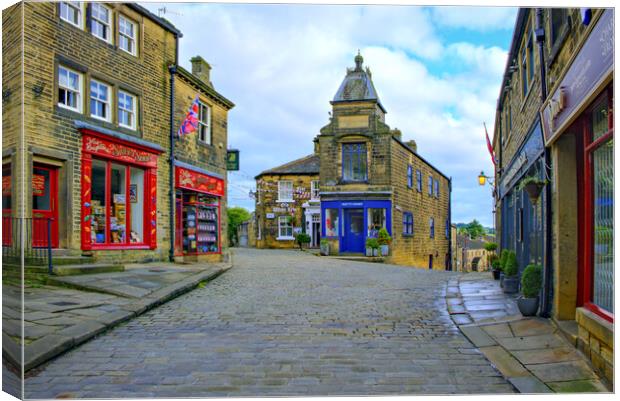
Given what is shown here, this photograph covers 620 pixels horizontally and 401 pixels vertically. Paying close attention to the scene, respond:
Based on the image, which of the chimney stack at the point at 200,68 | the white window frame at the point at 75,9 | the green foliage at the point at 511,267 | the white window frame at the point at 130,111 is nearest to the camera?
the green foliage at the point at 511,267

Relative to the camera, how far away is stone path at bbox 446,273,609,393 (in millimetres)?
4461

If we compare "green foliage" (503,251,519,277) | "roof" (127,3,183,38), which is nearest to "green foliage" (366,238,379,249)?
"roof" (127,3,183,38)

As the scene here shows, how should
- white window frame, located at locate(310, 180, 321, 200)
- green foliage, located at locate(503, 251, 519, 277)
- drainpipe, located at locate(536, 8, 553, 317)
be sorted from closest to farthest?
drainpipe, located at locate(536, 8, 553, 317), green foliage, located at locate(503, 251, 519, 277), white window frame, located at locate(310, 180, 321, 200)

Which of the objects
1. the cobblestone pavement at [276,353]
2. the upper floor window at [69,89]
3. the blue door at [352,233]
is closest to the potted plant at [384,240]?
the blue door at [352,233]

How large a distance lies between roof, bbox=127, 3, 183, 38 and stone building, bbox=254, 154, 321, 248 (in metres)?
16.5

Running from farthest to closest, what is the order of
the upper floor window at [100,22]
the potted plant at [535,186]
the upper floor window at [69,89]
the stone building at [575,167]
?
1. the upper floor window at [100,22]
2. the upper floor window at [69,89]
3. the potted plant at [535,186]
4. the stone building at [575,167]

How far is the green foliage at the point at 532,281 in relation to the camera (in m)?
7.08

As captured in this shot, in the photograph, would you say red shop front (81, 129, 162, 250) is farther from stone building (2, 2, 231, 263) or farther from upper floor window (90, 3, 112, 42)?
upper floor window (90, 3, 112, 42)

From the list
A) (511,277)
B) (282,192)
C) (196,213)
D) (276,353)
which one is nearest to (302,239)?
(282,192)

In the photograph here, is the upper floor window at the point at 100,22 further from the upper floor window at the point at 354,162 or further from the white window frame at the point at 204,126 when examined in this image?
the upper floor window at the point at 354,162

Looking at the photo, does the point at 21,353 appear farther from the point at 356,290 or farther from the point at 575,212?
the point at 356,290

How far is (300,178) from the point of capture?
31.4 m

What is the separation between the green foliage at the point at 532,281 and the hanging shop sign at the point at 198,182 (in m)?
10.5

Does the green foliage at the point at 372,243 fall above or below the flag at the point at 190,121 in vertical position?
below
